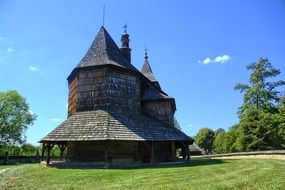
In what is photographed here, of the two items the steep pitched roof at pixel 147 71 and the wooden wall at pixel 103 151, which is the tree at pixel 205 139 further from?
the wooden wall at pixel 103 151

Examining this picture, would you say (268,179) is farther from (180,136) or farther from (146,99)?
(146,99)

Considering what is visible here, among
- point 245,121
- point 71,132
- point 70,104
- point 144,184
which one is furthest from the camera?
point 245,121

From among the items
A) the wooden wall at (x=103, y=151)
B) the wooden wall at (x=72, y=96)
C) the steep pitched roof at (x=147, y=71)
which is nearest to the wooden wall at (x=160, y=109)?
the wooden wall at (x=103, y=151)

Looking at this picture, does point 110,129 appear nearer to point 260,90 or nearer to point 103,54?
point 103,54

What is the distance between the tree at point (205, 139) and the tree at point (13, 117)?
53.6 m

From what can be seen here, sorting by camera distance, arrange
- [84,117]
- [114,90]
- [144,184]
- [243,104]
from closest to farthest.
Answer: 1. [144,184]
2. [84,117]
3. [114,90]
4. [243,104]

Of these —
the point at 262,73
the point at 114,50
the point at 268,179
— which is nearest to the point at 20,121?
the point at 114,50

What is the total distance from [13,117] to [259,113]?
105 feet

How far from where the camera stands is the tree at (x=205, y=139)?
274ft

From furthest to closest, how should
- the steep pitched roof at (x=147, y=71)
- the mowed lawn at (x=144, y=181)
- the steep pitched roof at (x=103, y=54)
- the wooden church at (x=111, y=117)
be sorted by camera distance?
the steep pitched roof at (x=147, y=71) < the steep pitched roof at (x=103, y=54) < the wooden church at (x=111, y=117) < the mowed lawn at (x=144, y=181)

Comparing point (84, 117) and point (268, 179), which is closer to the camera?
point (268, 179)

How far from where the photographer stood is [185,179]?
13.0m

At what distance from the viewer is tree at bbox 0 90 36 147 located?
131 feet

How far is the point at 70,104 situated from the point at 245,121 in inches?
868
